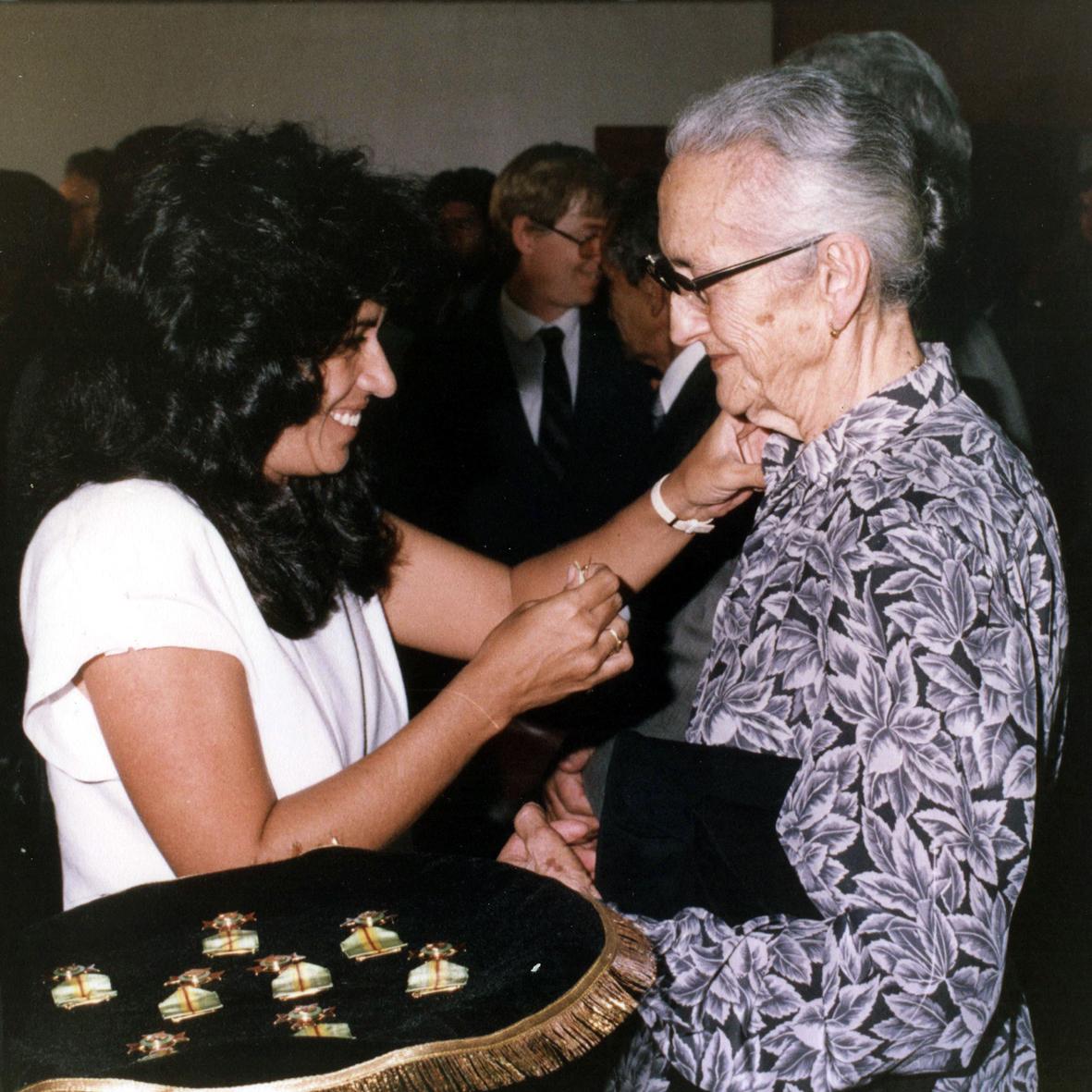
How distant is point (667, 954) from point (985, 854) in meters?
0.34

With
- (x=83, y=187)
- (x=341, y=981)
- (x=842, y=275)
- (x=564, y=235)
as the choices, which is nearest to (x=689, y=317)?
(x=842, y=275)

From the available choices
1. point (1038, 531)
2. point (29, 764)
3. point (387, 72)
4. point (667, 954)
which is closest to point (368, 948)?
point (667, 954)

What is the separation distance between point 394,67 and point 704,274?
488cm

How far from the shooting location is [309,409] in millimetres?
1435

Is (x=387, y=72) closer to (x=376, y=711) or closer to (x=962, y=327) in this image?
(x=962, y=327)

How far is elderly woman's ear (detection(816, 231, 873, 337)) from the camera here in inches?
44.9

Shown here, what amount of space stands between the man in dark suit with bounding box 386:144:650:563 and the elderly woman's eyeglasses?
4.45 feet

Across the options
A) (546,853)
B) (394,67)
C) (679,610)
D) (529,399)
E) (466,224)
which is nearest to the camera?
(546,853)

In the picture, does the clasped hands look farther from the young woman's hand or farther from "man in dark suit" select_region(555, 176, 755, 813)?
the young woman's hand

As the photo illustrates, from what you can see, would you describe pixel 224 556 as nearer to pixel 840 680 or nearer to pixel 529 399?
pixel 840 680

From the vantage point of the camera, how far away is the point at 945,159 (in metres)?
1.89

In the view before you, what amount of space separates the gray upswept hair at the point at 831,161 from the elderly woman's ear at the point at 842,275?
1cm

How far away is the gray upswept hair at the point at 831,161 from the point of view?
1134mm

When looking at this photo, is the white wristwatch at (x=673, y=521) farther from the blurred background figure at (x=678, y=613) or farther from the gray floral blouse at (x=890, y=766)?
the gray floral blouse at (x=890, y=766)
